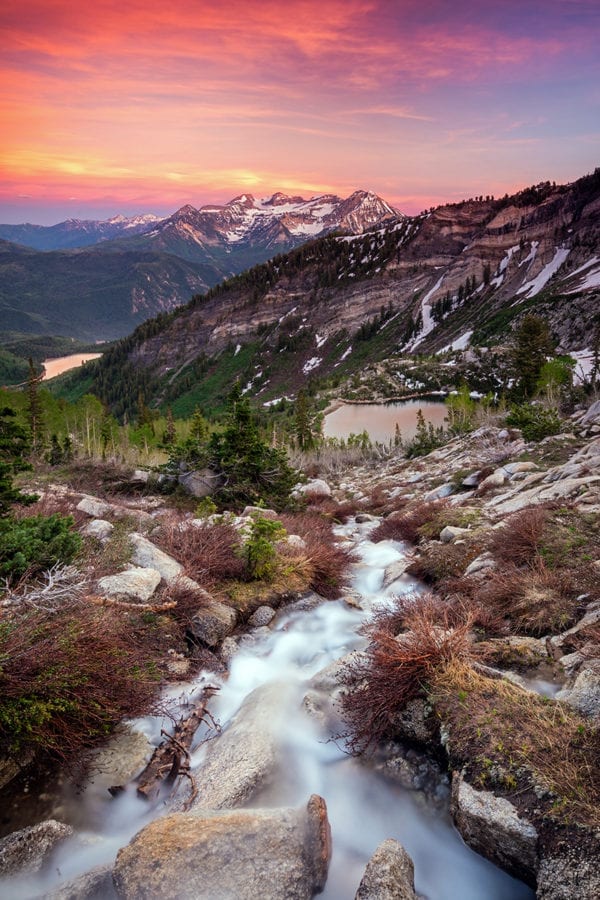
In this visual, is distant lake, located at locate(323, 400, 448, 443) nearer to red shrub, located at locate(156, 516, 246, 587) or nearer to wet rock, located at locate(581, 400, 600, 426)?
wet rock, located at locate(581, 400, 600, 426)

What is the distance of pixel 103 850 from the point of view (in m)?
5.64

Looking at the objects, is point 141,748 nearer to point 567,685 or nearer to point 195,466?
point 567,685

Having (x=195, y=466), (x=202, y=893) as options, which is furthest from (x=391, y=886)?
(x=195, y=466)

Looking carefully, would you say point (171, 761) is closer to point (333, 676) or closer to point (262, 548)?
point (333, 676)

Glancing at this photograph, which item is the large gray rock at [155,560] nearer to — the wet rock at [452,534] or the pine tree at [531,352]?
the wet rock at [452,534]

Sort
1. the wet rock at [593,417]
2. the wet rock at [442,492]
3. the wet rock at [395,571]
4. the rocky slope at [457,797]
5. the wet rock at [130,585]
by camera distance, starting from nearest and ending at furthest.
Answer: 1. the rocky slope at [457,797]
2. the wet rock at [130,585]
3. the wet rock at [395,571]
4. the wet rock at [442,492]
5. the wet rock at [593,417]

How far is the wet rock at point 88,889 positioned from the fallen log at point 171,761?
1.21 meters

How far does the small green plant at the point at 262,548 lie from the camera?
1148 cm

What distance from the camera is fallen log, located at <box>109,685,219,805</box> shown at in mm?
6310

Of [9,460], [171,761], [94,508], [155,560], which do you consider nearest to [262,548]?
[155,560]

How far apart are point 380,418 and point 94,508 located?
10095 cm

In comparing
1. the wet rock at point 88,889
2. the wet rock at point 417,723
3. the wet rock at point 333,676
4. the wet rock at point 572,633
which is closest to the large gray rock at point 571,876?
the wet rock at point 417,723

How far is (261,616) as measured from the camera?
10.8 m

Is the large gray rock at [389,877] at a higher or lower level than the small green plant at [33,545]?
lower
